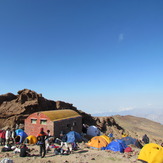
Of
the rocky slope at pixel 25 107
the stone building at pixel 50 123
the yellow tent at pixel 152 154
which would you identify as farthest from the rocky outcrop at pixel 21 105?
the yellow tent at pixel 152 154

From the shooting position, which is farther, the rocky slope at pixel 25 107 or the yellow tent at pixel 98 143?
the rocky slope at pixel 25 107

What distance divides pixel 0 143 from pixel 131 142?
1934 cm

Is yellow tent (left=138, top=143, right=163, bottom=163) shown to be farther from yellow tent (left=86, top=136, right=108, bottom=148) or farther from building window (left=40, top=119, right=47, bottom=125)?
building window (left=40, top=119, right=47, bottom=125)

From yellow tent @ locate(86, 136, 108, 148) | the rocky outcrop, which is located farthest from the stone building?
the rocky outcrop

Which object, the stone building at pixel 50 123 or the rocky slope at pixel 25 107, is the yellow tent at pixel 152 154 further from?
the rocky slope at pixel 25 107

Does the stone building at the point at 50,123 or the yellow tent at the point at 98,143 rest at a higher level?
A: the stone building at the point at 50,123

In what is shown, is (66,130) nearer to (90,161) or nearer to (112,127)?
(90,161)

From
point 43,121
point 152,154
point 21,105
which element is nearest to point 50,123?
point 43,121

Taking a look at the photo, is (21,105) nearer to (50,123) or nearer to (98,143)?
(50,123)

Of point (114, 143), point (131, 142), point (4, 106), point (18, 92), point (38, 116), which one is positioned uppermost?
point (18, 92)

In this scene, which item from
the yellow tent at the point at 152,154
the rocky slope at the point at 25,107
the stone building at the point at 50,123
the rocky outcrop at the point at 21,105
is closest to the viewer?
the yellow tent at the point at 152,154

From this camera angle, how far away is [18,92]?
37469mm

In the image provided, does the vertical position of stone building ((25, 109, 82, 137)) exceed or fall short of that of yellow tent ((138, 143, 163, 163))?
it exceeds it

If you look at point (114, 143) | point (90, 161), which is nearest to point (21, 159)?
point (90, 161)
